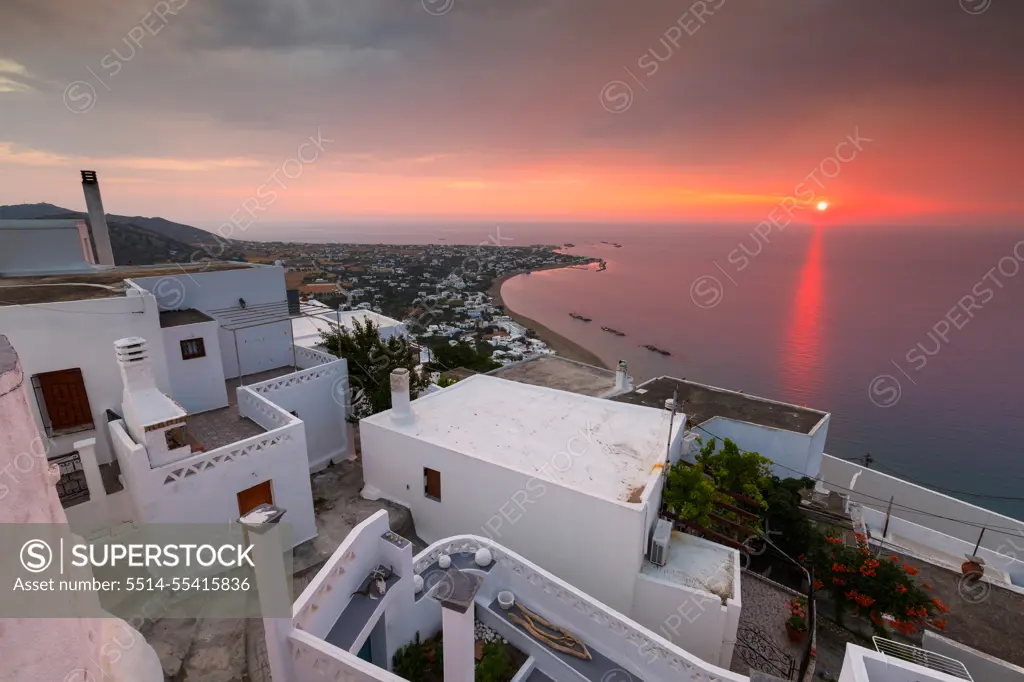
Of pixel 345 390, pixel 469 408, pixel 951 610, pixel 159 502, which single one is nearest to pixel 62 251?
pixel 345 390

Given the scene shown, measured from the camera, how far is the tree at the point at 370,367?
1336 centimetres

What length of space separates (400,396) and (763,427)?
1141 centimetres

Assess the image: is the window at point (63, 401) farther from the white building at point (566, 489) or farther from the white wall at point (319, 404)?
the white building at point (566, 489)

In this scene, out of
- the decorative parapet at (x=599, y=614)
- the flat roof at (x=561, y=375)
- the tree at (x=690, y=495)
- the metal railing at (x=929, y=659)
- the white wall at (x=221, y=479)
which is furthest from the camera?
the flat roof at (x=561, y=375)

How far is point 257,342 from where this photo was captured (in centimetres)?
1339

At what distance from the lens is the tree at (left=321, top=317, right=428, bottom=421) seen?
13359 mm

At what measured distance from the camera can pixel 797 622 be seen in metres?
9.16

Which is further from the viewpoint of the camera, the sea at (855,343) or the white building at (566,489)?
the sea at (855,343)

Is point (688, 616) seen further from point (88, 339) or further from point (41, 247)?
point (41, 247)

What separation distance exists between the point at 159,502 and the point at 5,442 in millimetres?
6667

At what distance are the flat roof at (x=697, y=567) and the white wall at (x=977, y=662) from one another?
16.0 ft

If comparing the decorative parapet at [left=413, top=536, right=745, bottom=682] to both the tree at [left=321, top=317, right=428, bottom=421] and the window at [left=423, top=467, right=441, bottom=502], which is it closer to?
the window at [left=423, top=467, right=441, bottom=502]

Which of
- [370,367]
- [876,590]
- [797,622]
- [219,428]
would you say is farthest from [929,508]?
[219,428]

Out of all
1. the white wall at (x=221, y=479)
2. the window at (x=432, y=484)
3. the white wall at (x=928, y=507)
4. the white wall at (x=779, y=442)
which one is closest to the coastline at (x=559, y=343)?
the white wall at (x=928, y=507)
